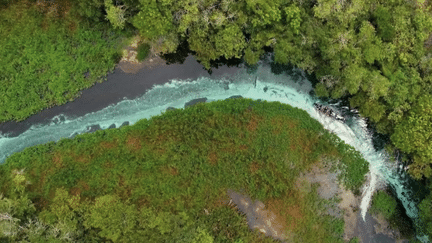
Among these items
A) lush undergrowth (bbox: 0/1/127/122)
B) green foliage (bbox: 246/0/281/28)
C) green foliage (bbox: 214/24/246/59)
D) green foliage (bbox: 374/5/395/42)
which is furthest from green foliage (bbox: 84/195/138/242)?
green foliage (bbox: 374/5/395/42)

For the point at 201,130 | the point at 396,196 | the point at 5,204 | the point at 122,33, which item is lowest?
the point at 396,196

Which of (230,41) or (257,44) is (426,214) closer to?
(257,44)

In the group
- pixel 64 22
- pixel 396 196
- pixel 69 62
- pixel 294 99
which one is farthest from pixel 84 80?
pixel 396 196

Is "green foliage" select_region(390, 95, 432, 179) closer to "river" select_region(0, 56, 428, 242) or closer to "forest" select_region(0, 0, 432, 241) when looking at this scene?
"forest" select_region(0, 0, 432, 241)

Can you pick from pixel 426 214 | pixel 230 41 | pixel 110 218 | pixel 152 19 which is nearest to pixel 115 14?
pixel 152 19

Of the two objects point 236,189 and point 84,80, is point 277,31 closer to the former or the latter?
point 236,189

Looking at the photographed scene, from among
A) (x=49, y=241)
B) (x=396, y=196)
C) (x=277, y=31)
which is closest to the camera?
(x=49, y=241)
